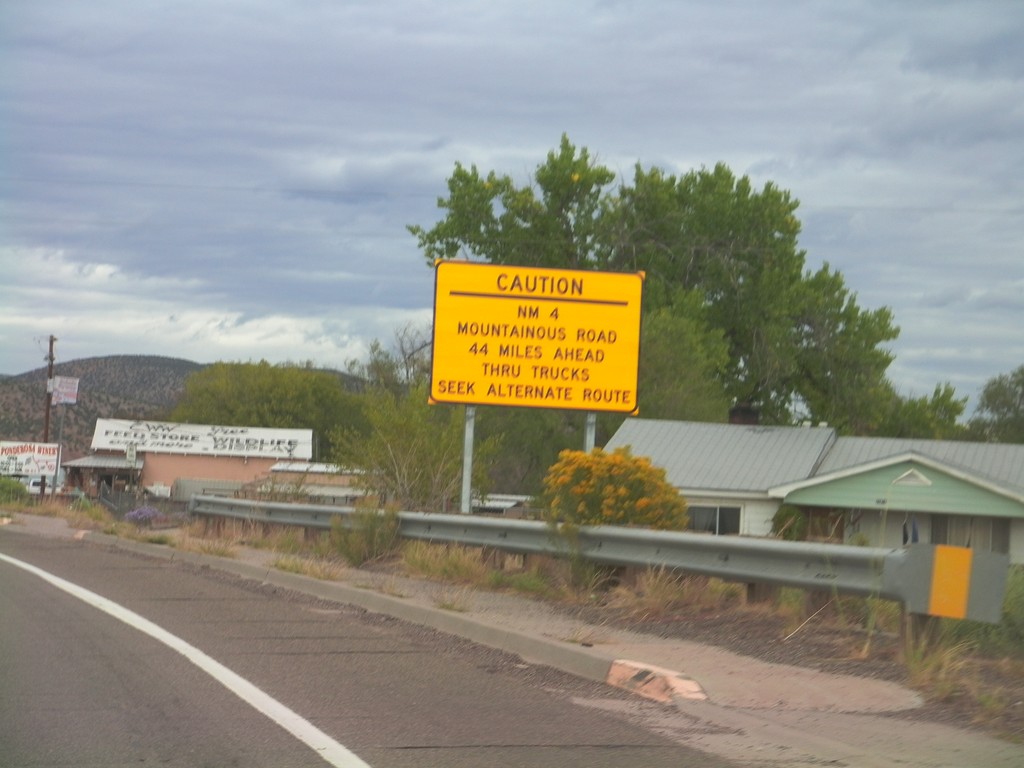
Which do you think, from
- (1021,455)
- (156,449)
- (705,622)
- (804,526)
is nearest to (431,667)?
(705,622)

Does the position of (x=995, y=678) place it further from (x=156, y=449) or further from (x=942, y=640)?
(x=156, y=449)

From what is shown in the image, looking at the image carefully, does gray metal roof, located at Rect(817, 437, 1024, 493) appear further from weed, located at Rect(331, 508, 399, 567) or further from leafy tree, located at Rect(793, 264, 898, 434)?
weed, located at Rect(331, 508, 399, 567)

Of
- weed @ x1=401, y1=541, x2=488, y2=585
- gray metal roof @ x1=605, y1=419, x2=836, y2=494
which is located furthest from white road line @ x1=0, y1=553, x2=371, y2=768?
gray metal roof @ x1=605, y1=419, x2=836, y2=494

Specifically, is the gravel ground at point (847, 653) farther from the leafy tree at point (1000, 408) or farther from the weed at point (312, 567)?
the leafy tree at point (1000, 408)

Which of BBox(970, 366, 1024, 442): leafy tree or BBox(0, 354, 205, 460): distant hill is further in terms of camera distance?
BBox(0, 354, 205, 460): distant hill

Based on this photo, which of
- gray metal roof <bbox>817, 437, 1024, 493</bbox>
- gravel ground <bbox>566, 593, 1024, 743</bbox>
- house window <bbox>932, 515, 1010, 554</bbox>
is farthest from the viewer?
gray metal roof <bbox>817, 437, 1024, 493</bbox>

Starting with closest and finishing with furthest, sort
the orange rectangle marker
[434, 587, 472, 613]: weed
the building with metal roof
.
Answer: the orange rectangle marker → [434, 587, 472, 613]: weed → the building with metal roof

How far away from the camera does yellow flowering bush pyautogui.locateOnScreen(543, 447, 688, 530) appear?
14.4 m

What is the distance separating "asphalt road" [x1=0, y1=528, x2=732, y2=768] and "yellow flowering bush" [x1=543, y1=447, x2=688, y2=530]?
8.78ft

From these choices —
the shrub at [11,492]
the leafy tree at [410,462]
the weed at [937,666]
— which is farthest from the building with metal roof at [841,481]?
the weed at [937,666]

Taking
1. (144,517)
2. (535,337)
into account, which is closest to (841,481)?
(144,517)

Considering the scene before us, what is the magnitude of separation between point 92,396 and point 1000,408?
3373 inches

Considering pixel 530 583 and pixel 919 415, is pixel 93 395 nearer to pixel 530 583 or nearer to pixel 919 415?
pixel 919 415

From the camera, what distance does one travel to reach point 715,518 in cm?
3734
